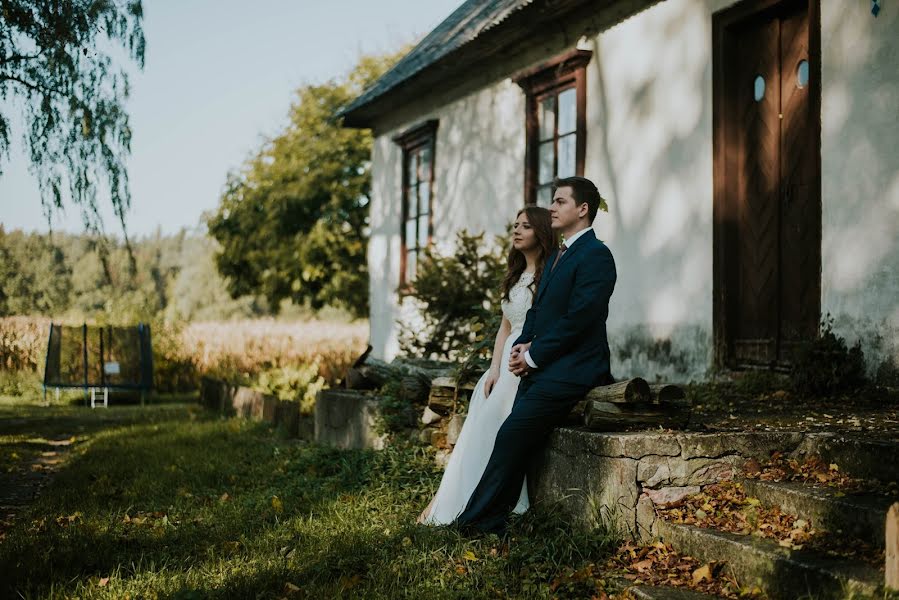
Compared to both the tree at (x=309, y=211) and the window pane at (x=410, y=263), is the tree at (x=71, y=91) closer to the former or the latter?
the window pane at (x=410, y=263)

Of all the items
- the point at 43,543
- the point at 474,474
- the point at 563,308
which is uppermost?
the point at 563,308

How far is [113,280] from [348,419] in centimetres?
267

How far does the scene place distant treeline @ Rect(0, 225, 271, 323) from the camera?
866 centimetres

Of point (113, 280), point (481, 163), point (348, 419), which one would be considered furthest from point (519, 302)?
point (481, 163)

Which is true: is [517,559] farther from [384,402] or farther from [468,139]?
[468,139]

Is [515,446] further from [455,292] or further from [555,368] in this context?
[455,292]

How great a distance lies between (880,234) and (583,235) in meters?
2.65

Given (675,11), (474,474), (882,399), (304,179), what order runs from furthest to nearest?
(304,179) < (675,11) < (882,399) < (474,474)

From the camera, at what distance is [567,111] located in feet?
34.3

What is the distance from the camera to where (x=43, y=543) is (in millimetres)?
5047

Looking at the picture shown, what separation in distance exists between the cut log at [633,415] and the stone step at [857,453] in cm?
64

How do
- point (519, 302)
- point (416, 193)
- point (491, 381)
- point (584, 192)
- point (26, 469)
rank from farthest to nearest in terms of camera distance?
point (416, 193), point (26, 469), point (519, 302), point (491, 381), point (584, 192)

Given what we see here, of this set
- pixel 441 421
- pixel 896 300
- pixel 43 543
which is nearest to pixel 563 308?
pixel 441 421

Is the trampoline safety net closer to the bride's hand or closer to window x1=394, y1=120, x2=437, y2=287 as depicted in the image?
window x1=394, y1=120, x2=437, y2=287
